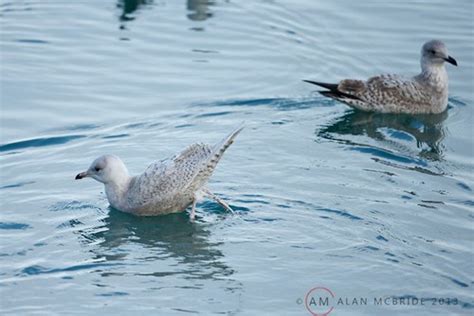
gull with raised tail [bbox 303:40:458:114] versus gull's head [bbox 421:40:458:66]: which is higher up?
gull's head [bbox 421:40:458:66]

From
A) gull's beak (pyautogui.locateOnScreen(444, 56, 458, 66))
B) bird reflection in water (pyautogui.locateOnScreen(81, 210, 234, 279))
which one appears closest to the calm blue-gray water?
bird reflection in water (pyautogui.locateOnScreen(81, 210, 234, 279))

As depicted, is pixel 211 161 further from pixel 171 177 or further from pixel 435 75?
pixel 435 75

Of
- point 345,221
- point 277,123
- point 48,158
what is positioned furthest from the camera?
point 277,123

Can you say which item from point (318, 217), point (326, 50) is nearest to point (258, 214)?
point (318, 217)

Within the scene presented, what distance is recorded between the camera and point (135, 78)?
15.9 m

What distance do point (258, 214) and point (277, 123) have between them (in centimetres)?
302

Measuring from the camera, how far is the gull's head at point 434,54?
49.4 ft

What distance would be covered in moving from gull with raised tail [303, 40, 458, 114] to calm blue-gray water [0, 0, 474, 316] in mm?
247

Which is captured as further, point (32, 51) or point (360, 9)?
point (360, 9)

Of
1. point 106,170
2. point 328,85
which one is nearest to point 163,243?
point 106,170

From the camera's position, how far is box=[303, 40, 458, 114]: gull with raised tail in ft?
48.2

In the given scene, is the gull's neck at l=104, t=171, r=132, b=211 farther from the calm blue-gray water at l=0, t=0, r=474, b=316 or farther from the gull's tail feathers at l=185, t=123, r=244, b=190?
the gull's tail feathers at l=185, t=123, r=244, b=190

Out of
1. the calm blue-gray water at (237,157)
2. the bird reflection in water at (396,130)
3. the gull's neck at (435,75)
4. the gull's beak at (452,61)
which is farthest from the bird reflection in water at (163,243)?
the gull's beak at (452,61)

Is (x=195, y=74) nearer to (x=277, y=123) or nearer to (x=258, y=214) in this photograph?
(x=277, y=123)
